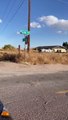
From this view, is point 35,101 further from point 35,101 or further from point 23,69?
point 23,69

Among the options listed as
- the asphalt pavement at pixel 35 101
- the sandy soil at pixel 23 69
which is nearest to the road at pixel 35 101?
the asphalt pavement at pixel 35 101

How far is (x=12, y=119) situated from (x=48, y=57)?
13997mm

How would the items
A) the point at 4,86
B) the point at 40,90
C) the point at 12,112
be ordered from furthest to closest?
1. the point at 4,86
2. the point at 40,90
3. the point at 12,112

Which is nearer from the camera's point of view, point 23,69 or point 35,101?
point 35,101

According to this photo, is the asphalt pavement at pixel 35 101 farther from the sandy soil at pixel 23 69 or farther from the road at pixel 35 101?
the sandy soil at pixel 23 69

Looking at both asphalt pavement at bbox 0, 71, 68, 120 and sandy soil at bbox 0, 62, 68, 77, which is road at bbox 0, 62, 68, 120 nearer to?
asphalt pavement at bbox 0, 71, 68, 120

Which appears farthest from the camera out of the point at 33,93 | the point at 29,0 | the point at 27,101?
the point at 29,0

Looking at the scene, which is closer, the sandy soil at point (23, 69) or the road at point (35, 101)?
the road at point (35, 101)

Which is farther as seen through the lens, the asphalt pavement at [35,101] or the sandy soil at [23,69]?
the sandy soil at [23,69]

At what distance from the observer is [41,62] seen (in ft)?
58.0

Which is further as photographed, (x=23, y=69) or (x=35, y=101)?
(x=23, y=69)

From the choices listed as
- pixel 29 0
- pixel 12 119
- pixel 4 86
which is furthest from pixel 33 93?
pixel 29 0

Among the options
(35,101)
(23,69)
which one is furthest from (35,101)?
(23,69)

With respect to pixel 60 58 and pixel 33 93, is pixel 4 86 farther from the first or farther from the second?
pixel 60 58
